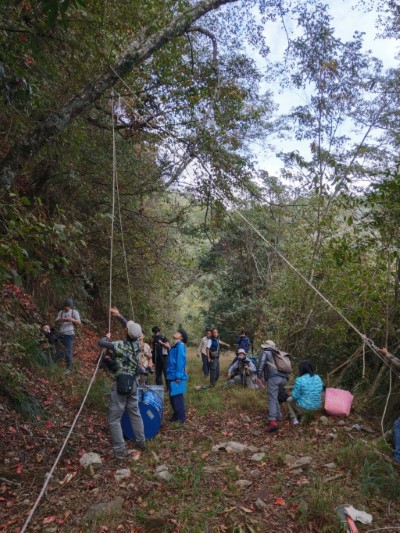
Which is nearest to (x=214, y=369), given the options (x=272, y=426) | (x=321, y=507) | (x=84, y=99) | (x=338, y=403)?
(x=272, y=426)

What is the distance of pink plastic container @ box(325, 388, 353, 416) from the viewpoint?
638 centimetres

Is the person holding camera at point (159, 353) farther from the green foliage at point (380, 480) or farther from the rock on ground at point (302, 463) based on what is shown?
the green foliage at point (380, 480)

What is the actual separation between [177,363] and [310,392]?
2.39 metres

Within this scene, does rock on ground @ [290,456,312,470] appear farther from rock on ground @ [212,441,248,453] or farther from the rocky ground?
rock on ground @ [212,441,248,453]

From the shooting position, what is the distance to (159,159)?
10148 millimetres

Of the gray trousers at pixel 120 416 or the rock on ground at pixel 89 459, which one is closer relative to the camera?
the rock on ground at pixel 89 459

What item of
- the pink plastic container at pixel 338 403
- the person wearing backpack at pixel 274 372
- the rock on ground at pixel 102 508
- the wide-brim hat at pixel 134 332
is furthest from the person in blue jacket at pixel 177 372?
the rock on ground at pixel 102 508

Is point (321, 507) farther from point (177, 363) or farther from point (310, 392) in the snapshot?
point (177, 363)

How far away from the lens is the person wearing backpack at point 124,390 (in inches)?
197

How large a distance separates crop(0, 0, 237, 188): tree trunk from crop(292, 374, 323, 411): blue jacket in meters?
5.51

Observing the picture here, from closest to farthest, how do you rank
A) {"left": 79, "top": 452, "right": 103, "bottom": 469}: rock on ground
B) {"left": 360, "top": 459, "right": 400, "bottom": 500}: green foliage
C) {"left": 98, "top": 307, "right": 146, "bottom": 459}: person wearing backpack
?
{"left": 360, "top": 459, "right": 400, "bottom": 500}: green foliage → {"left": 79, "top": 452, "right": 103, "bottom": 469}: rock on ground → {"left": 98, "top": 307, "right": 146, "bottom": 459}: person wearing backpack

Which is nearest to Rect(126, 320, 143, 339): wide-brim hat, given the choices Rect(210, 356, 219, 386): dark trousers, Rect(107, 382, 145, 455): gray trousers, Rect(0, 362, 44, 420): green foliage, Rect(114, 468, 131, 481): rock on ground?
Rect(107, 382, 145, 455): gray trousers

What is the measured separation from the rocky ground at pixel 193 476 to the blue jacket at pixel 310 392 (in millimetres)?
295

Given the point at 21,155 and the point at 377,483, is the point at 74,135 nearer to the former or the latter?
the point at 21,155
